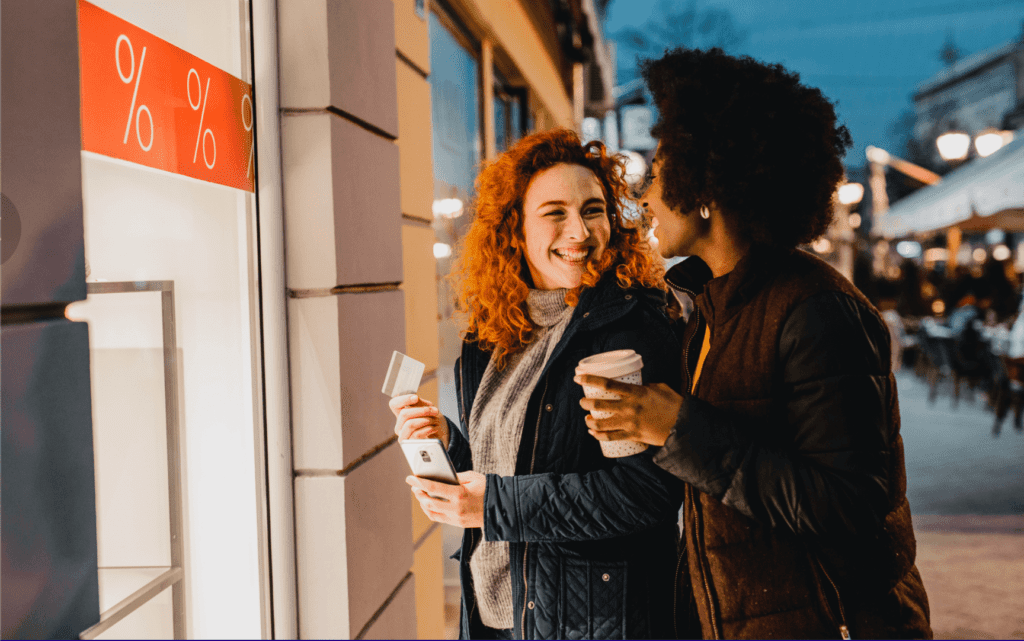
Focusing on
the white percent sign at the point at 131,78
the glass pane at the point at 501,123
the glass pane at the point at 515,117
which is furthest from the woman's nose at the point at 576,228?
the glass pane at the point at 515,117

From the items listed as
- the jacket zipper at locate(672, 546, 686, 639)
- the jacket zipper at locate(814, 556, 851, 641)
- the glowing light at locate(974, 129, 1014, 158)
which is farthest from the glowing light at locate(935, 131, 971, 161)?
the jacket zipper at locate(814, 556, 851, 641)

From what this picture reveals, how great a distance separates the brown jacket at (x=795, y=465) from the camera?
1283 millimetres

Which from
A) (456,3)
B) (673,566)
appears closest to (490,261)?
(673,566)

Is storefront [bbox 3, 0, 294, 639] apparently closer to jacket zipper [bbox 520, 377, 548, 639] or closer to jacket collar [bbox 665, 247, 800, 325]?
jacket zipper [bbox 520, 377, 548, 639]

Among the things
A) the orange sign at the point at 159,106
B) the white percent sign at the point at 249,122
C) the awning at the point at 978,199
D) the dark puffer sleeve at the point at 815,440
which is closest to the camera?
the dark puffer sleeve at the point at 815,440

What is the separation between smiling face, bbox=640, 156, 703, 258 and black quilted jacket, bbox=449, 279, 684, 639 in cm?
22

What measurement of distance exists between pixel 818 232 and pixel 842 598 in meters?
0.75

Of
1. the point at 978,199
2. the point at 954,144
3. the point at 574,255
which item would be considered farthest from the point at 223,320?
the point at 954,144

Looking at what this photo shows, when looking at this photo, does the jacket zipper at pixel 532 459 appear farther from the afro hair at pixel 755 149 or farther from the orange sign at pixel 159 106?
the orange sign at pixel 159 106

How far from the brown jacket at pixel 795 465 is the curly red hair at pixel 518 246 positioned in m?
0.49

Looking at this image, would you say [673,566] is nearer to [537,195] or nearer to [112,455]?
[537,195]

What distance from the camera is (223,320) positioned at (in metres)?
2.25

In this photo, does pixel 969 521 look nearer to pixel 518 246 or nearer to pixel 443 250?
pixel 443 250

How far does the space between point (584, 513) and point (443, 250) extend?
9.62 ft
